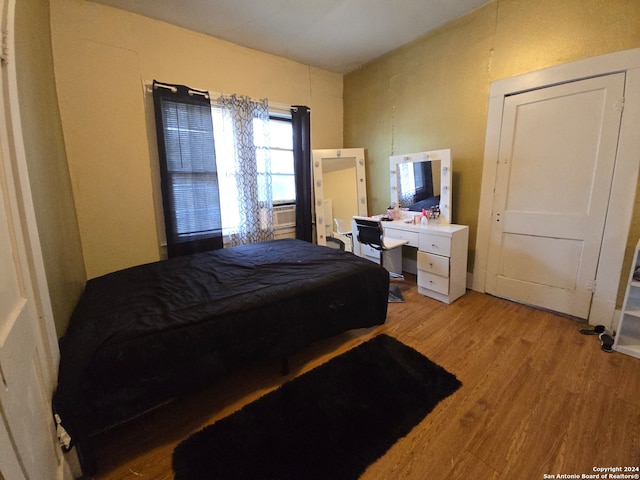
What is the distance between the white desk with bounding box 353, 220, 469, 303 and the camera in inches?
104

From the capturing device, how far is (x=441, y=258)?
2.69 meters

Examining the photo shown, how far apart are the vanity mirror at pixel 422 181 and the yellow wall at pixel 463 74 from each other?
0.48 ft

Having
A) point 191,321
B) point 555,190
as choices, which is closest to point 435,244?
point 555,190

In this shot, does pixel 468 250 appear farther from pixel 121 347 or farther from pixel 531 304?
pixel 121 347

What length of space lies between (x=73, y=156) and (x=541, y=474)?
372 cm

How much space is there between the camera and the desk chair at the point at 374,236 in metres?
2.76

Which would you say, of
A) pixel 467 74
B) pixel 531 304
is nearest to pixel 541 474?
pixel 531 304

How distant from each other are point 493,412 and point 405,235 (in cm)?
187

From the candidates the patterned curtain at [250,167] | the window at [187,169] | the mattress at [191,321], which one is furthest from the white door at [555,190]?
the window at [187,169]

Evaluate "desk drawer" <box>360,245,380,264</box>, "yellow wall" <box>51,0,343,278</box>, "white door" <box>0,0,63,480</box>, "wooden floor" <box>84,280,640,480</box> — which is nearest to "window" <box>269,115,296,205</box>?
"yellow wall" <box>51,0,343,278</box>

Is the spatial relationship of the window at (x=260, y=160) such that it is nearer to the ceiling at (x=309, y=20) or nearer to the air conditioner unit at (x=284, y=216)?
the air conditioner unit at (x=284, y=216)

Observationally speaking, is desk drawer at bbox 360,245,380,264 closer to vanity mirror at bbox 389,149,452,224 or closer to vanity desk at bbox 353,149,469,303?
vanity desk at bbox 353,149,469,303

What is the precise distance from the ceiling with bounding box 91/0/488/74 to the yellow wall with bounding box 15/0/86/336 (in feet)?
3.39

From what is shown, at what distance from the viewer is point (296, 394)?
1.60m
